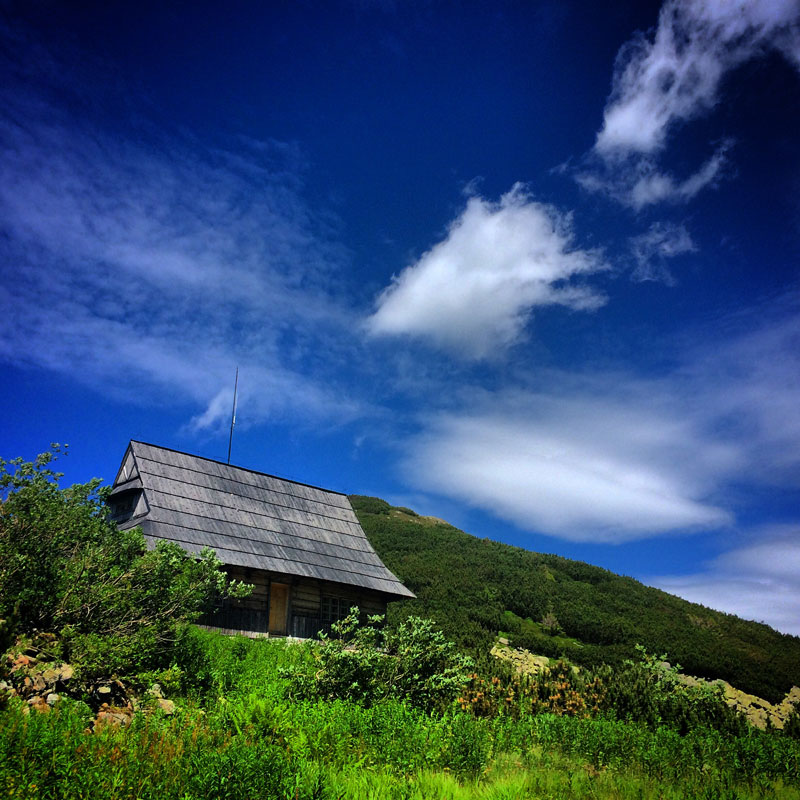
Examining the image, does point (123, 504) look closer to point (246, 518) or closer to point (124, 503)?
point (124, 503)

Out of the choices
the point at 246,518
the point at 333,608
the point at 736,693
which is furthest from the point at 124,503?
the point at 736,693

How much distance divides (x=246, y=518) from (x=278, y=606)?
9.95 ft

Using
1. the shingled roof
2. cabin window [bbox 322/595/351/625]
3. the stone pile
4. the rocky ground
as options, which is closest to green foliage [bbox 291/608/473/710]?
the stone pile

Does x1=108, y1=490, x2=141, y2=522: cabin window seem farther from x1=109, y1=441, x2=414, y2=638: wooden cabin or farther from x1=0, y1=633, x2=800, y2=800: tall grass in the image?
x1=0, y1=633, x2=800, y2=800: tall grass

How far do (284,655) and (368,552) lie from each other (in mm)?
10669

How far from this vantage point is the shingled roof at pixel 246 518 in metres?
18.9

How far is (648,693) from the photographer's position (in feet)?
40.6

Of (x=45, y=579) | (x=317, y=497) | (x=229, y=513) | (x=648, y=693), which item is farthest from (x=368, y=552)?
(x=45, y=579)

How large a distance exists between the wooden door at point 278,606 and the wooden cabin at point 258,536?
3 cm

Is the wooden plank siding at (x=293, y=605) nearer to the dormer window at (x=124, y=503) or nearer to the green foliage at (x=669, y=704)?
the dormer window at (x=124, y=503)

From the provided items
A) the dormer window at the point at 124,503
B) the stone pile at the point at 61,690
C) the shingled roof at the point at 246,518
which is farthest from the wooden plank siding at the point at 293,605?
the stone pile at the point at 61,690

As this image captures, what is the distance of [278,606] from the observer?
810 inches

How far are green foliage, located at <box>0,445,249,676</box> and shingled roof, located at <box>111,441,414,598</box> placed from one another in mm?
5386

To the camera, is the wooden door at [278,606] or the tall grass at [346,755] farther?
the wooden door at [278,606]
